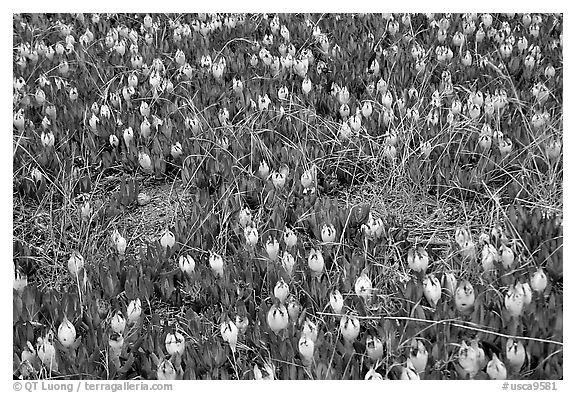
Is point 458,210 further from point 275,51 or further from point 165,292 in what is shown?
point 275,51

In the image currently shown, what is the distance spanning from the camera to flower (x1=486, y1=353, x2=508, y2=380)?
243 centimetres

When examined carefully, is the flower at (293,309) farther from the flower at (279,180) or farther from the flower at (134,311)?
the flower at (279,180)

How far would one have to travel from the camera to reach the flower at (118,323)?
9.12 ft

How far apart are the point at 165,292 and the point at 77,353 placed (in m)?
0.42

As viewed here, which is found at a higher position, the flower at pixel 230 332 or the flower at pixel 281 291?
the flower at pixel 281 291

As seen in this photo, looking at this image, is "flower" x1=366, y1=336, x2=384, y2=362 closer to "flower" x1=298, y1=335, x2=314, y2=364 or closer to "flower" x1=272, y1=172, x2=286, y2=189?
"flower" x1=298, y1=335, x2=314, y2=364

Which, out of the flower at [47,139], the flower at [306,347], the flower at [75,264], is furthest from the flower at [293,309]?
the flower at [47,139]

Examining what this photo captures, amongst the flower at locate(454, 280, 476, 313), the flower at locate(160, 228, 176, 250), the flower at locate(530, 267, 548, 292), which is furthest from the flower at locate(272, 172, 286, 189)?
the flower at locate(530, 267, 548, 292)

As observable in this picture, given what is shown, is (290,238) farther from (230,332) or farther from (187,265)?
(230,332)

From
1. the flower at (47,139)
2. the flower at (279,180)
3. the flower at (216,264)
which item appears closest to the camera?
the flower at (216,264)

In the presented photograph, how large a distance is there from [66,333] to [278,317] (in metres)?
0.75

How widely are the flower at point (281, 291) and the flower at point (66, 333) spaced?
2.41 ft

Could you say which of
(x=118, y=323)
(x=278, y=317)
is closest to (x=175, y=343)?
(x=118, y=323)
